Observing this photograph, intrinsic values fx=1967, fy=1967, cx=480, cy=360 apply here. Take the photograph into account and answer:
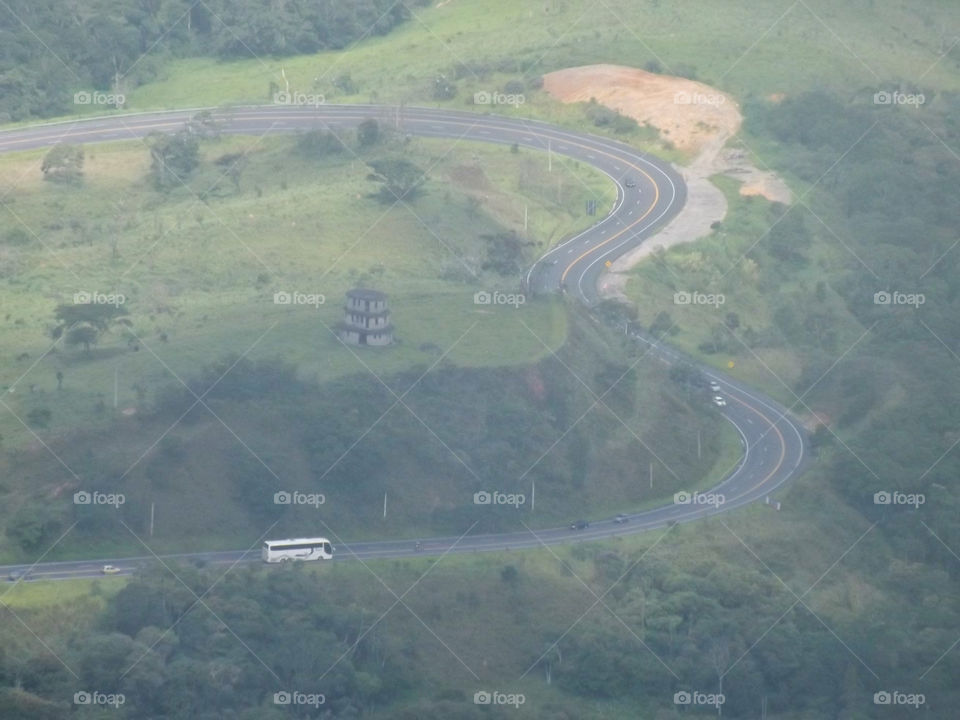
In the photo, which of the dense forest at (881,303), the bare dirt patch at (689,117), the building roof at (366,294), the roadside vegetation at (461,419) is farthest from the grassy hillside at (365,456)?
the bare dirt patch at (689,117)

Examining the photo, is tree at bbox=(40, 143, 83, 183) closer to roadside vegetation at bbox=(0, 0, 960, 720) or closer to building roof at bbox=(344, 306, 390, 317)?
roadside vegetation at bbox=(0, 0, 960, 720)

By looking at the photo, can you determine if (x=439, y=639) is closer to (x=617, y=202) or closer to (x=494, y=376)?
(x=494, y=376)

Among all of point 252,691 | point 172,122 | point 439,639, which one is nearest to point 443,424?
point 439,639

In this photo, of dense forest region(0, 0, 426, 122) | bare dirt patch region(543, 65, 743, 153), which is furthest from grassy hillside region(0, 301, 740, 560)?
dense forest region(0, 0, 426, 122)

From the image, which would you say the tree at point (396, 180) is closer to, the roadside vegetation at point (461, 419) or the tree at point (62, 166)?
the roadside vegetation at point (461, 419)

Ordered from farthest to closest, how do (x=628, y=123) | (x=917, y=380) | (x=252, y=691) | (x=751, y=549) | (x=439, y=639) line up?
(x=628, y=123)
(x=917, y=380)
(x=751, y=549)
(x=439, y=639)
(x=252, y=691)

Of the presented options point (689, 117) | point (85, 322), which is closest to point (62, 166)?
point (85, 322)
